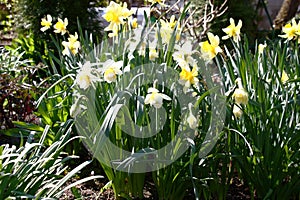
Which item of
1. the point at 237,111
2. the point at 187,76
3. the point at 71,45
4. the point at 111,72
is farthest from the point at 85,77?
the point at 71,45

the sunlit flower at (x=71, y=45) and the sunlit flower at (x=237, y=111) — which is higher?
the sunlit flower at (x=71, y=45)

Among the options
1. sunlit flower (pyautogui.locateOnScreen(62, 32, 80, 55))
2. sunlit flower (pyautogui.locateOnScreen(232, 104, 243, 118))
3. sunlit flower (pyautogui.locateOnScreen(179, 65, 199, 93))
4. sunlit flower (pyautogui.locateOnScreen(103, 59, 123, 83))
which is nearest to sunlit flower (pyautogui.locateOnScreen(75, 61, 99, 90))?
sunlit flower (pyautogui.locateOnScreen(103, 59, 123, 83))

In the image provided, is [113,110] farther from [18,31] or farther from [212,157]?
[18,31]

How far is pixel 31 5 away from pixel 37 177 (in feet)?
10.8

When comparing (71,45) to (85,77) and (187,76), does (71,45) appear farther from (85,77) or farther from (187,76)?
(187,76)

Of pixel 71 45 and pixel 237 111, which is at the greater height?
pixel 71 45

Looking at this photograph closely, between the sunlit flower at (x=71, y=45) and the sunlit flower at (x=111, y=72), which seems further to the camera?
the sunlit flower at (x=71, y=45)

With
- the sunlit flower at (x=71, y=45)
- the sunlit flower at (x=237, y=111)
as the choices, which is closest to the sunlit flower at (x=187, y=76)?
the sunlit flower at (x=237, y=111)

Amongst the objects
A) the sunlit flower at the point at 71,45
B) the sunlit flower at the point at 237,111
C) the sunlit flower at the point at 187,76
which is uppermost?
the sunlit flower at the point at 71,45

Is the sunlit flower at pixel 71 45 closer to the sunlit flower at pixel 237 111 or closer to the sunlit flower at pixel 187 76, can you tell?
the sunlit flower at pixel 187 76

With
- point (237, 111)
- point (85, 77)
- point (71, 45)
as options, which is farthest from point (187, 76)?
point (71, 45)

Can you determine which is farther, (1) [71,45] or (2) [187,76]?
(1) [71,45]

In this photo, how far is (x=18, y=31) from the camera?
4.99 metres

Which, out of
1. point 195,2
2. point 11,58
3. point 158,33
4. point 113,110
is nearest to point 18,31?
point 11,58
